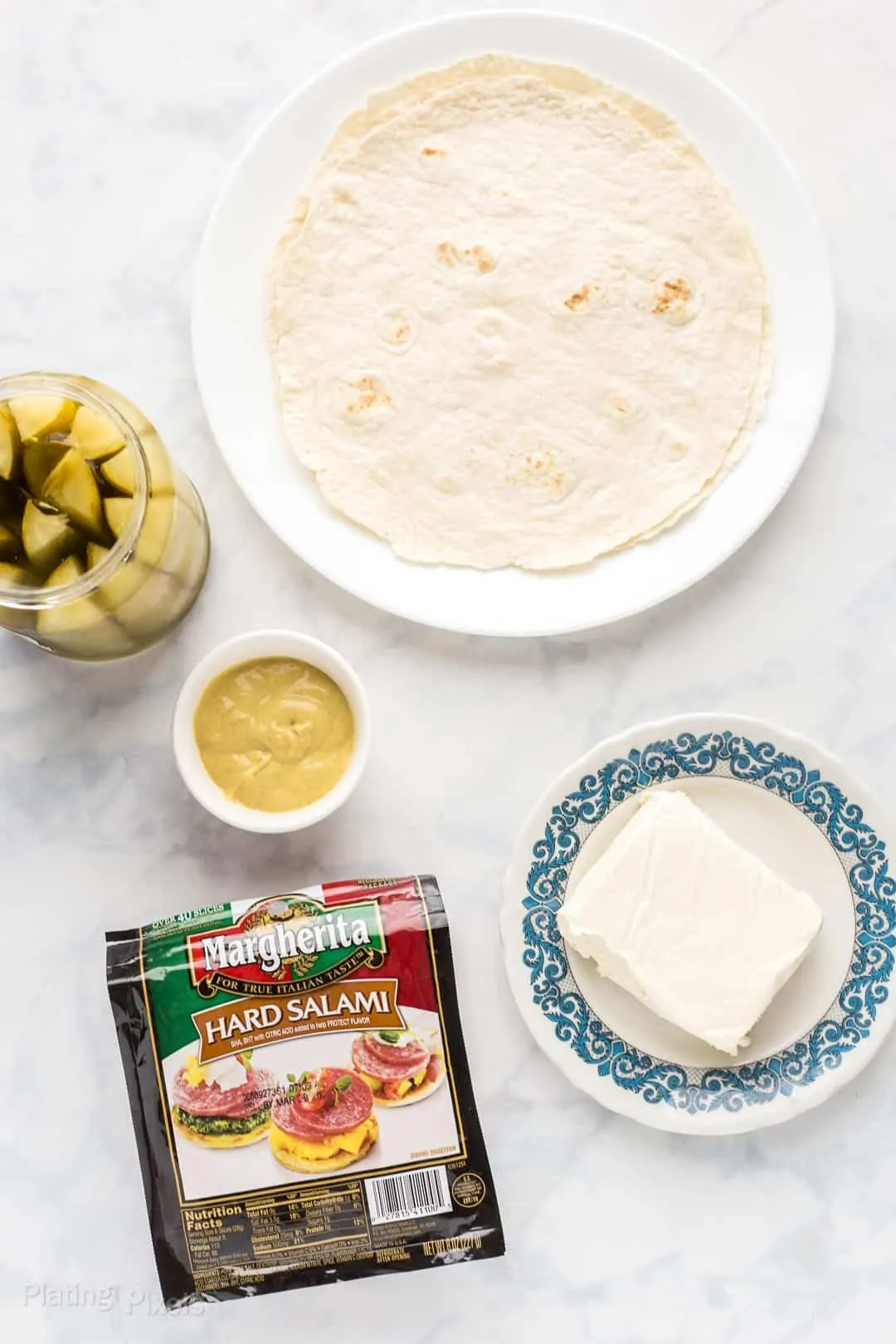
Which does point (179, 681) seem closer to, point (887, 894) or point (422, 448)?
point (422, 448)

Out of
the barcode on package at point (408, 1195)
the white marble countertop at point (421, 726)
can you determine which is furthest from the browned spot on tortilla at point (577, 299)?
the barcode on package at point (408, 1195)

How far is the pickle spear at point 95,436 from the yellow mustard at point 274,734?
1.02 ft

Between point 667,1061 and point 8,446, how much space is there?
1084mm

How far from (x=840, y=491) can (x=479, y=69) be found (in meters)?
0.74

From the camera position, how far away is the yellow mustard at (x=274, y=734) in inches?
56.7

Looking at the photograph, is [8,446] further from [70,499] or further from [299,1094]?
[299,1094]

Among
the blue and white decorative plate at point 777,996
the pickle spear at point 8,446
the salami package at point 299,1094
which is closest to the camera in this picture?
the pickle spear at point 8,446

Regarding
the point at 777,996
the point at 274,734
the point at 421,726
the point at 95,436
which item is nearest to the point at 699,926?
the point at 777,996

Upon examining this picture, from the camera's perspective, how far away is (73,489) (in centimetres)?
122

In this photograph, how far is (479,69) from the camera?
1550mm

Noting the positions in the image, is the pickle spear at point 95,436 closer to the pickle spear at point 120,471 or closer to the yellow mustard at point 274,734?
the pickle spear at point 120,471

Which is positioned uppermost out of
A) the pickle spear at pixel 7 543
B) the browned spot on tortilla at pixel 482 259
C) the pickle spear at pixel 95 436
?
the browned spot on tortilla at pixel 482 259

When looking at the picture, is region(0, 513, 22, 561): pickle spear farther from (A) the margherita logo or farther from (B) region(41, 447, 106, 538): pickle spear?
(A) the margherita logo

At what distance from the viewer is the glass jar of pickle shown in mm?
1219
